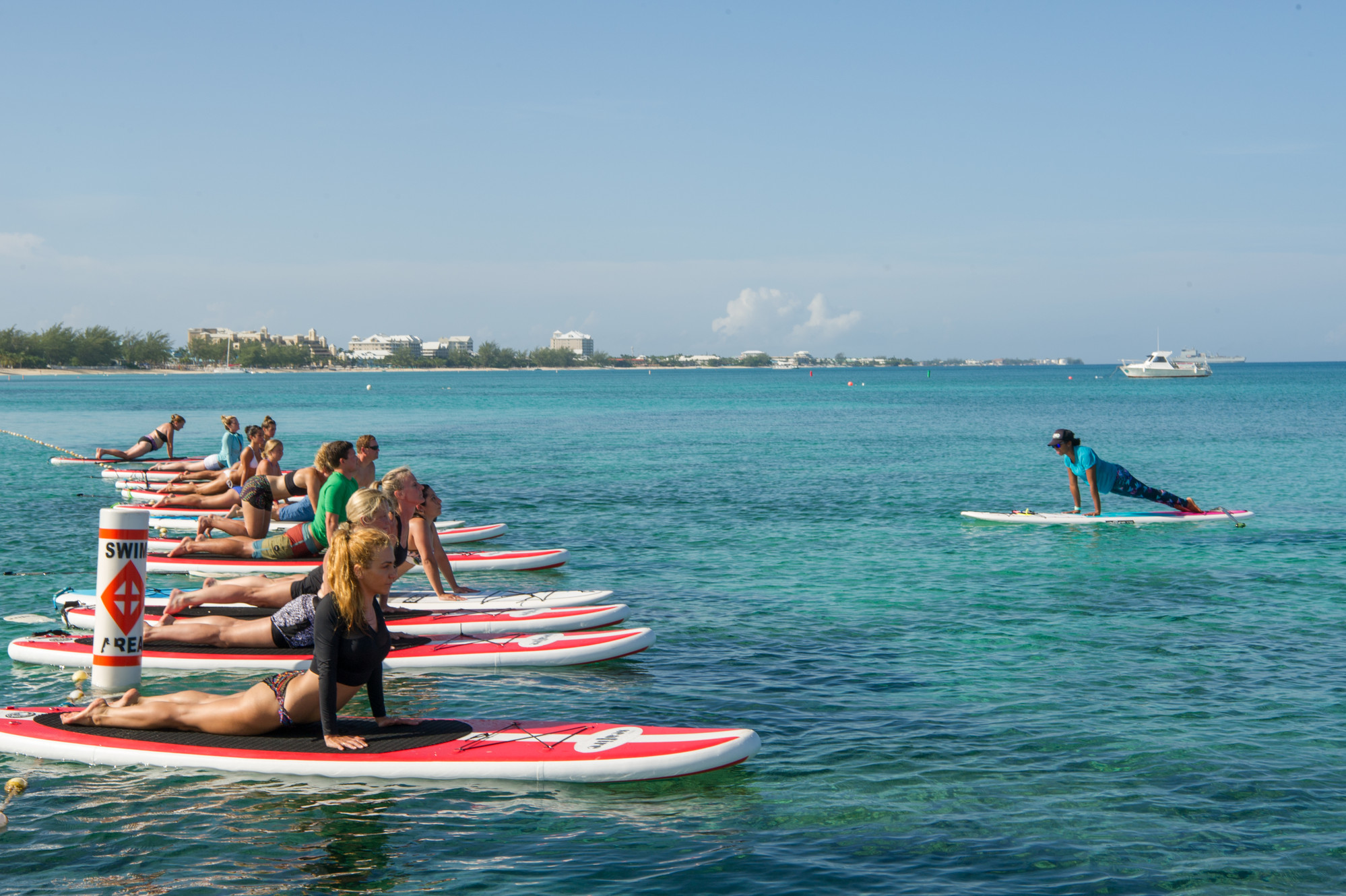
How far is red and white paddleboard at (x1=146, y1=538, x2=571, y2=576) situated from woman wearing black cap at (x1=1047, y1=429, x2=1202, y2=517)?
31.2 ft

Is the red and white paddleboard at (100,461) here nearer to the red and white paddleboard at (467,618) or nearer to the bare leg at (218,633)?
the red and white paddleboard at (467,618)

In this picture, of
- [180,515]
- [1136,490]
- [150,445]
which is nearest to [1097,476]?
[1136,490]

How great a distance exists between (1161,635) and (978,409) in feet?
230

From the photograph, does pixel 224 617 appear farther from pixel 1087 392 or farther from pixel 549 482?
pixel 1087 392

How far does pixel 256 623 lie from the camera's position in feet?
35.0

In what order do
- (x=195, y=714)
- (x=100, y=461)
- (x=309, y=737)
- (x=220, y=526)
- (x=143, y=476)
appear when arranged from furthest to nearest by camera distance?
(x=100, y=461)
(x=143, y=476)
(x=220, y=526)
(x=195, y=714)
(x=309, y=737)

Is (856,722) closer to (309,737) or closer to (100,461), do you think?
(309,737)

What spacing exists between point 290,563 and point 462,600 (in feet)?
12.3

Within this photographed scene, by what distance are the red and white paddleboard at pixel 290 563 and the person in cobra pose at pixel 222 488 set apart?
2.66 metres

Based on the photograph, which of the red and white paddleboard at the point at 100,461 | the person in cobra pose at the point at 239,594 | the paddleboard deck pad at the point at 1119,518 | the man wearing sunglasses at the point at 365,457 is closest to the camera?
the person in cobra pose at the point at 239,594

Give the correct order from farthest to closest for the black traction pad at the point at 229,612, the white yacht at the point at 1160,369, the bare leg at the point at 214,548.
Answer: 1. the white yacht at the point at 1160,369
2. the bare leg at the point at 214,548
3. the black traction pad at the point at 229,612

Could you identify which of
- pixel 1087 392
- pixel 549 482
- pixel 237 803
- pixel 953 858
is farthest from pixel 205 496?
pixel 1087 392

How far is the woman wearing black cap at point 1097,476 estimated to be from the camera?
66.6 ft

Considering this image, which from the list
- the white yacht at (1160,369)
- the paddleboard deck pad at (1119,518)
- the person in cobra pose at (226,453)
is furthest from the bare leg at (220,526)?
the white yacht at (1160,369)
